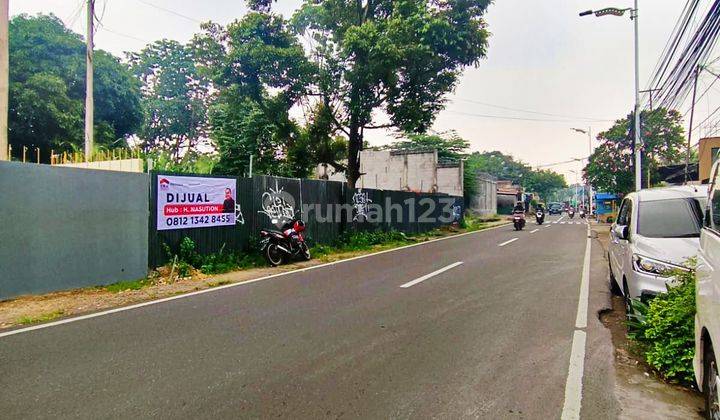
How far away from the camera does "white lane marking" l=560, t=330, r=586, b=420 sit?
322cm

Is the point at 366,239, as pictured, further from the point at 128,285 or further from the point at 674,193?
the point at 674,193

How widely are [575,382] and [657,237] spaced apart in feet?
9.93

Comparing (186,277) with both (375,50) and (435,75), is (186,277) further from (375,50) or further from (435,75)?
(435,75)

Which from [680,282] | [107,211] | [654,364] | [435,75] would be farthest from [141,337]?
[435,75]

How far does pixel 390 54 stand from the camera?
15.0m

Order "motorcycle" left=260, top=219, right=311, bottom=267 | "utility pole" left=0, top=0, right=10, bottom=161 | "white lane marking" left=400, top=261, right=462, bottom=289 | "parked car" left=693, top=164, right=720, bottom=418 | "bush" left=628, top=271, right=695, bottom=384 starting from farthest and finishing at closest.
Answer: "motorcycle" left=260, top=219, right=311, bottom=267 < "white lane marking" left=400, top=261, right=462, bottom=289 < "utility pole" left=0, top=0, right=10, bottom=161 < "bush" left=628, top=271, right=695, bottom=384 < "parked car" left=693, top=164, right=720, bottom=418

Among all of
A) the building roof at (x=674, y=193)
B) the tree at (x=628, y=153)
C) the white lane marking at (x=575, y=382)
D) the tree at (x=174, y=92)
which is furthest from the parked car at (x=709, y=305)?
the tree at (x=174, y=92)

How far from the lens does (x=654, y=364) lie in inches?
158

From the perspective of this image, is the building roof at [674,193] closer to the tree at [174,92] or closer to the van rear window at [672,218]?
the van rear window at [672,218]

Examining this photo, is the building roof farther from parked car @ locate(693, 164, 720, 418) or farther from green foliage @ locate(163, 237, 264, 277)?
green foliage @ locate(163, 237, 264, 277)

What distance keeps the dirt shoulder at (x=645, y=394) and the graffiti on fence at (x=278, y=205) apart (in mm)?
9021

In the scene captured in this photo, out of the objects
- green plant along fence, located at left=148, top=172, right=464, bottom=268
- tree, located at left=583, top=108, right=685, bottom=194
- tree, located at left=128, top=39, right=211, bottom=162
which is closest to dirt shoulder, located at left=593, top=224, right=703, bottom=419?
green plant along fence, located at left=148, top=172, right=464, bottom=268

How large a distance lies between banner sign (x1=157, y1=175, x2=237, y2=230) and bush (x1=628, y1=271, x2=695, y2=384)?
8566 millimetres

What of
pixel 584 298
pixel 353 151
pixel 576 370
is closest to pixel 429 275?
pixel 584 298
